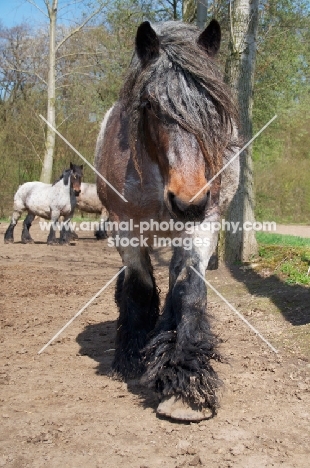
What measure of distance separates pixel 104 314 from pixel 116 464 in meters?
3.64

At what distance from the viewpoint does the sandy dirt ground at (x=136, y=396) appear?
2557 mm

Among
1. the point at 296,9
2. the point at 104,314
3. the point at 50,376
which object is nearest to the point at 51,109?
the point at 296,9

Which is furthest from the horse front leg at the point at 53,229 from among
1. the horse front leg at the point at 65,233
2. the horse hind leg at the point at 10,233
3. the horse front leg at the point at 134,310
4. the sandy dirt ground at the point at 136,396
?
the horse front leg at the point at 134,310

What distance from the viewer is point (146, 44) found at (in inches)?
127

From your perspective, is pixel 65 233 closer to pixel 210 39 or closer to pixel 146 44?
pixel 210 39

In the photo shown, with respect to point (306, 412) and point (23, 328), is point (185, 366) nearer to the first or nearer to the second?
point (306, 412)

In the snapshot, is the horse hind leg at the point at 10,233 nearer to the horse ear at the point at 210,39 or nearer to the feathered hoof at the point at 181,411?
the horse ear at the point at 210,39

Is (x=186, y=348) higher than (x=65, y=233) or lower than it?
higher

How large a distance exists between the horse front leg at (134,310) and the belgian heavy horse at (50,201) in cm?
1065

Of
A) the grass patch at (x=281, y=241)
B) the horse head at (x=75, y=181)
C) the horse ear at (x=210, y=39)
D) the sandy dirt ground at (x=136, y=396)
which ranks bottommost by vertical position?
the sandy dirt ground at (x=136, y=396)

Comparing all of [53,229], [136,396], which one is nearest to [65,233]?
[53,229]

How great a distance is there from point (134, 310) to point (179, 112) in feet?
5.69

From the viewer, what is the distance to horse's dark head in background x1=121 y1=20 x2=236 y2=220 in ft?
9.32

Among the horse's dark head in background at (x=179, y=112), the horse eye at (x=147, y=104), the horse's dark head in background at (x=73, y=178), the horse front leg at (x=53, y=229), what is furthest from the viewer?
the horse's dark head in background at (x=73, y=178)
